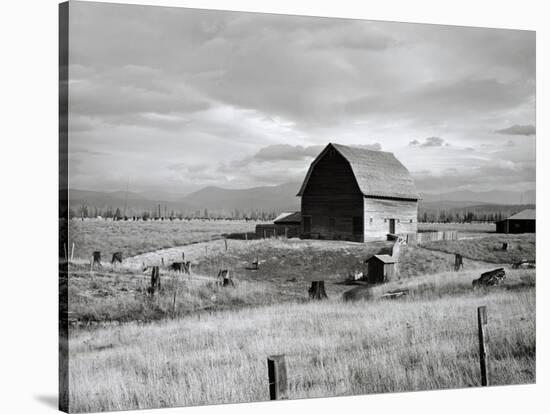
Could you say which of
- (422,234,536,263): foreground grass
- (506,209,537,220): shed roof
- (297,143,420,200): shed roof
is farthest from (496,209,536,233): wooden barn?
(297,143,420,200): shed roof

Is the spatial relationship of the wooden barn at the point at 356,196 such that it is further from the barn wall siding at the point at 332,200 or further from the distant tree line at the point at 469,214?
the distant tree line at the point at 469,214

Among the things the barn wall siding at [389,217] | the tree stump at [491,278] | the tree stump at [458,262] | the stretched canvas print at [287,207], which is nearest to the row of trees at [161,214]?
the stretched canvas print at [287,207]

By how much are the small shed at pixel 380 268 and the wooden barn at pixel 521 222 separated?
91.5 inches

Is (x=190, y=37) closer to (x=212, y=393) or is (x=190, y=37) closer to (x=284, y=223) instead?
(x=284, y=223)

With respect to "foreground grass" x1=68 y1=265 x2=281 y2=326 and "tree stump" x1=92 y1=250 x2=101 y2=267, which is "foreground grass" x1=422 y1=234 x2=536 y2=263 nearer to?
"foreground grass" x1=68 y1=265 x2=281 y2=326

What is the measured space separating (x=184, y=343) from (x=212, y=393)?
34.7 inches

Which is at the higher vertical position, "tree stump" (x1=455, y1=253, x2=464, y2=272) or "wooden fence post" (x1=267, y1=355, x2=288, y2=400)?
"tree stump" (x1=455, y1=253, x2=464, y2=272)

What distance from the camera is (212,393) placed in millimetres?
13164

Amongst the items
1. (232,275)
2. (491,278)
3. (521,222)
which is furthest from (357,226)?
(521,222)

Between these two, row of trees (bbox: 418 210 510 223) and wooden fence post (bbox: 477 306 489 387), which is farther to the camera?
row of trees (bbox: 418 210 510 223)

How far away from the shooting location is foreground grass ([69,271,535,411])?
1262cm

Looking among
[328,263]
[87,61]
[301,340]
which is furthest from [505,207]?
[87,61]

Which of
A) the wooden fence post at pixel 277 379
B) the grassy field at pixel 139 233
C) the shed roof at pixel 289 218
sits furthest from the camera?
the shed roof at pixel 289 218

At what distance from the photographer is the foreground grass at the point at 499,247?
1574 centimetres
